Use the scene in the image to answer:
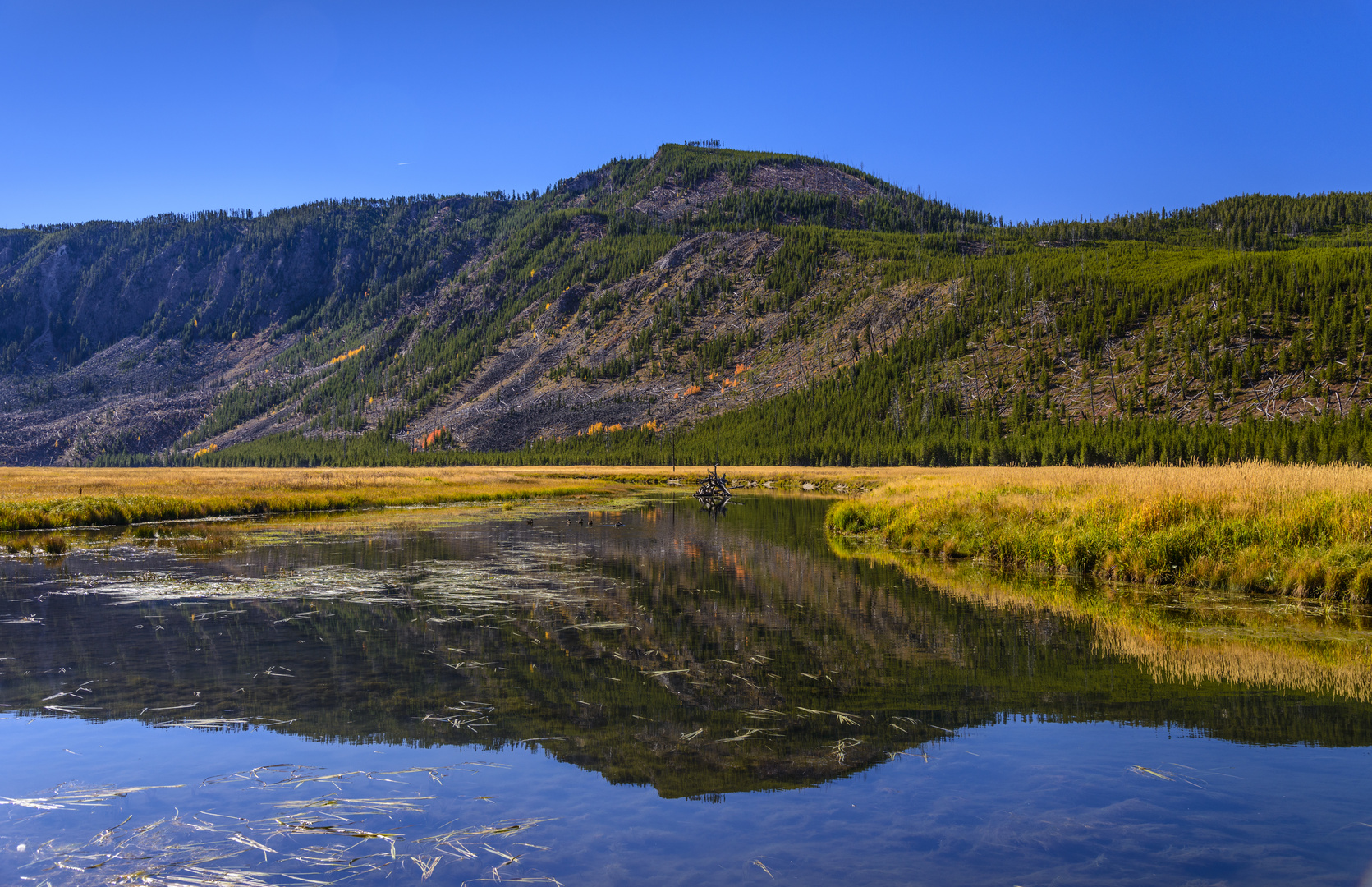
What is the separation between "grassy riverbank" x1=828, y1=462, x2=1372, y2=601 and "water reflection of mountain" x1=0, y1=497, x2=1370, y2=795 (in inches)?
201

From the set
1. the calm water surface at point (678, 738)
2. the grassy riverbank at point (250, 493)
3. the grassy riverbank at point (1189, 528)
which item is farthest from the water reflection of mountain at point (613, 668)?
the grassy riverbank at point (250, 493)

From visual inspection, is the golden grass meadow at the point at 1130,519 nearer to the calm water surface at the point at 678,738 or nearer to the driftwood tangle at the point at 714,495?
the calm water surface at the point at 678,738

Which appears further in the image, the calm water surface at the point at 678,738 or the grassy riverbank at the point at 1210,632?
the grassy riverbank at the point at 1210,632

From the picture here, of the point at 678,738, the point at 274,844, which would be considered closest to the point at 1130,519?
the point at 678,738

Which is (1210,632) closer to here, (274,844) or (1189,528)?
(1189,528)

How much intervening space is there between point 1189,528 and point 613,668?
15875mm

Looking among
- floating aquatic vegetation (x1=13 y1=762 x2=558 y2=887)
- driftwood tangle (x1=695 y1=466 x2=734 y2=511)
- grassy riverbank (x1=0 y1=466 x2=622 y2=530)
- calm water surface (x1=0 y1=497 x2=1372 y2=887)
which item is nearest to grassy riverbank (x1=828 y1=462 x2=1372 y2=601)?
calm water surface (x1=0 y1=497 x2=1372 y2=887)

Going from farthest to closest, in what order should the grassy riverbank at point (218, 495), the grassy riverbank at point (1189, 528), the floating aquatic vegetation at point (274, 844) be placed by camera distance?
1. the grassy riverbank at point (218, 495)
2. the grassy riverbank at point (1189, 528)
3. the floating aquatic vegetation at point (274, 844)

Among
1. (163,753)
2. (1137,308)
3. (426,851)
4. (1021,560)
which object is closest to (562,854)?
(426,851)

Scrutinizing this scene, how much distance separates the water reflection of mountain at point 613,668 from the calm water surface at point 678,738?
0.07 m

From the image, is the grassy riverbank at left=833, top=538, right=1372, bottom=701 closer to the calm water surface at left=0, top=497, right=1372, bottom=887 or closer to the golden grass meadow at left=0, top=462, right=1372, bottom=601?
the calm water surface at left=0, top=497, right=1372, bottom=887

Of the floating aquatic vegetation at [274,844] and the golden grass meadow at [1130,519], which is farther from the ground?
the golden grass meadow at [1130,519]

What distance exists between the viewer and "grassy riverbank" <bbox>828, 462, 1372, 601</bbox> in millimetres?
18562

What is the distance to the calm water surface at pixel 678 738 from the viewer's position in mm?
6770
